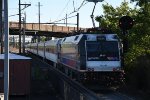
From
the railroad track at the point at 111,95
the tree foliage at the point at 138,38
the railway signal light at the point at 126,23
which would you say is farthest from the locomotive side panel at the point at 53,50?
the railroad track at the point at 111,95

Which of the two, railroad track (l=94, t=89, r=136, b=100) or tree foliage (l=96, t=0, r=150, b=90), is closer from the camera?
railroad track (l=94, t=89, r=136, b=100)

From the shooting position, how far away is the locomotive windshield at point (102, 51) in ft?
84.5

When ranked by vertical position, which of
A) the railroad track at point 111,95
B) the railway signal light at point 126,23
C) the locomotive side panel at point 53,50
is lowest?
the railroad track at point 111,95

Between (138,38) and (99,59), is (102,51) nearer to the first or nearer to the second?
(99,59)

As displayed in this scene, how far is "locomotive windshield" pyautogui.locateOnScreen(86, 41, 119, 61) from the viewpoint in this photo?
25.8 meters

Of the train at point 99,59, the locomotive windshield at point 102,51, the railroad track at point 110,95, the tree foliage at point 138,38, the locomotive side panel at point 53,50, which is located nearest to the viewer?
the railroad track at point 110,95

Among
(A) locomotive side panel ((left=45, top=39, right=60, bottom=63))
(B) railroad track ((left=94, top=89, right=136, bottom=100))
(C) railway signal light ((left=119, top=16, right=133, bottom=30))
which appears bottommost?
(B) railroad track ((left=94, top=89, right=136, bottom=100))

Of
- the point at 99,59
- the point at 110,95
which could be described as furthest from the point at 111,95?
the point at 99,59

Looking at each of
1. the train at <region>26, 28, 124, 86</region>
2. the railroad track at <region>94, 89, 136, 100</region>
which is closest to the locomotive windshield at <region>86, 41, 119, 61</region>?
the train at <region>26, 28, 124, 86</region>

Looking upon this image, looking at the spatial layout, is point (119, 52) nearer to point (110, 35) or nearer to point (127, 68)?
point (110, 35)

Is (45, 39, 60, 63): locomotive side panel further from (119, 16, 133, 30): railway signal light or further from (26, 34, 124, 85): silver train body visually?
(26, 34, 124, 85): silver train body

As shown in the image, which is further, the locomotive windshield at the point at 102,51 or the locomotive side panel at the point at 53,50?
the locomotive side panel at the point at 53,50

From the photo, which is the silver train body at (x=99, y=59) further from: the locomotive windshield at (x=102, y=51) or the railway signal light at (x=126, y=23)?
the railway signal light at (x=126, y=23)

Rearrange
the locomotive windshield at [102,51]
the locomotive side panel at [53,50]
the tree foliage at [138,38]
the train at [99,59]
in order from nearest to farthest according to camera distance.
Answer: the train at [99,59], the locomotive windshield at [102,51], the tree foliage at [138,38], the locomotive side panel at [53,50]
